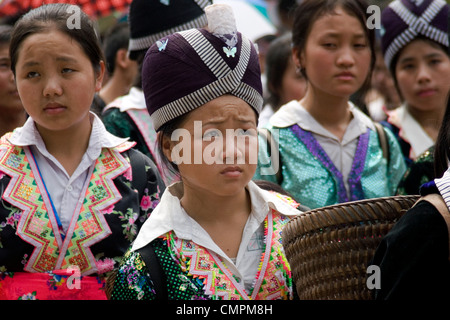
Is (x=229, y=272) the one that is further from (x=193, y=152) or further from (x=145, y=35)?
(x=145, y=35)

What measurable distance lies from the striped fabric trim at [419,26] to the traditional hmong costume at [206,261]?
8.61ft

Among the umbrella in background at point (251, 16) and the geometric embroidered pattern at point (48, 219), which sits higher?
the umbrella in background at point (251, 16)

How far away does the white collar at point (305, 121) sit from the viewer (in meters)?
4.72

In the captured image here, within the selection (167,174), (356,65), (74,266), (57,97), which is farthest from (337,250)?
(356,65)

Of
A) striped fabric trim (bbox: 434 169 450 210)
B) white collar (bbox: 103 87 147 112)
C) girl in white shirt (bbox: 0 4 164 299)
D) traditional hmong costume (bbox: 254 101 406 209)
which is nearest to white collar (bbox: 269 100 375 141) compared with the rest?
traditional hmong costume (bbox: 254 101 406 209)

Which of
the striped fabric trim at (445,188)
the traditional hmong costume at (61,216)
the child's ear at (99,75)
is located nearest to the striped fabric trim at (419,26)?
the child's ear at (99,75)

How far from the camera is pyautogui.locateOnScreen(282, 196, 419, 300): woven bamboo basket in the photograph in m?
2.68

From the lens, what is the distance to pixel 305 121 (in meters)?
4.76

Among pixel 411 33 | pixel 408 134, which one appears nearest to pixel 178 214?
pixel 408 134

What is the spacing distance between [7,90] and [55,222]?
1535 mm

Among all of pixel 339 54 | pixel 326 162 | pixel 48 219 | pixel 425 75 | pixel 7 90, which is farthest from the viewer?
pixel 425 75

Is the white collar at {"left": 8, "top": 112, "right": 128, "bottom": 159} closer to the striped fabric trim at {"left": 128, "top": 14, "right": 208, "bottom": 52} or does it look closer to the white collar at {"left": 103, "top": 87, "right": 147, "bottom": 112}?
the white collar at {"left": 103, "top": 87, "right": 147, "bottom": 112}

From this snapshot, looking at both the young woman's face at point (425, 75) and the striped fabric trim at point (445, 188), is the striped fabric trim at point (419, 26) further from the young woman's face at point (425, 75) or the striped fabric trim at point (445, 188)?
the striped fabric trim at point (445, 188)

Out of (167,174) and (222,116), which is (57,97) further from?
(222,116)
